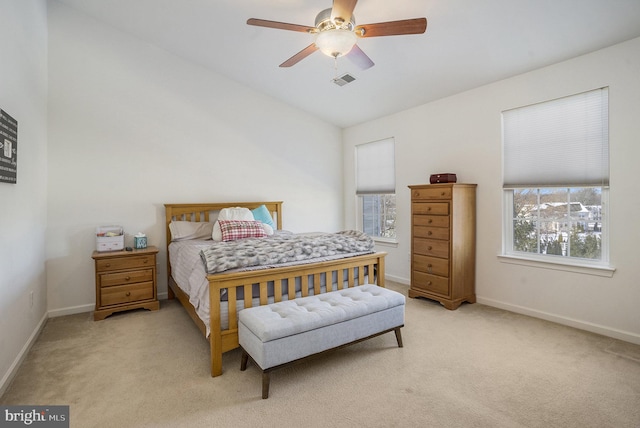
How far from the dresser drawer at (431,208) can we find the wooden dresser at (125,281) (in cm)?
302

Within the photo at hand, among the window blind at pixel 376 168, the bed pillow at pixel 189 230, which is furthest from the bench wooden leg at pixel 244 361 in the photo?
the window blind at pixel 376 168

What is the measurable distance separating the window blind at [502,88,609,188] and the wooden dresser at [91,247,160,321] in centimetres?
399

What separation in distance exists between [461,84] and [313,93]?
6.25ft

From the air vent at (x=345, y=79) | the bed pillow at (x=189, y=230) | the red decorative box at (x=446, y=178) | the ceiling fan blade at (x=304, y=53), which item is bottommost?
the bed pillow at (x=189, y=230)

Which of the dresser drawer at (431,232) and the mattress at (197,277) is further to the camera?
the dresser drawer at (431,232)

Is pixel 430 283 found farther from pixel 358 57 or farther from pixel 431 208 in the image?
pixel 358 57

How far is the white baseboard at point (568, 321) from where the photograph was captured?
8.93 ft

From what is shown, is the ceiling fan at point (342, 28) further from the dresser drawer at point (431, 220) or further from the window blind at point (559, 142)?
the dresser drawer at point (431, 220)

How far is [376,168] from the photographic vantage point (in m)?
5.15

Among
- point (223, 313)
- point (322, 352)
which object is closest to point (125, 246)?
point (223, 313)

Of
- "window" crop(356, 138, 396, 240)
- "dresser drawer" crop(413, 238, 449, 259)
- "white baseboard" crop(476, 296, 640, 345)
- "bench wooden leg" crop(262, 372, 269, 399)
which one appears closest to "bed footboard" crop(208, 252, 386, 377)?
"bench wooden leg" crop(262, 372, 269, 399)

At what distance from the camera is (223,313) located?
2340 millimetres

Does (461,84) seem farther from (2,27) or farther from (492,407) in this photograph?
(2,27)

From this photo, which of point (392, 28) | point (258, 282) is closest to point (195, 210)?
point (258, 282)
